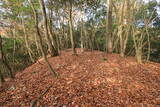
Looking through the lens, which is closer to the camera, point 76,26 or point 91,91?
point 91,91

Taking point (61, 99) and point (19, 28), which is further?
point (19, 28)

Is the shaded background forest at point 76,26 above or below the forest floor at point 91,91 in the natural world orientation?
above

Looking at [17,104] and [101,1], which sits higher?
[101,1]

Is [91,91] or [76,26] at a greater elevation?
[76,26]

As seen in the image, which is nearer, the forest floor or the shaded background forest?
the forest floor

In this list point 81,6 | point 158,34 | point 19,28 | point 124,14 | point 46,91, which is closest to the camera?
point 46,91

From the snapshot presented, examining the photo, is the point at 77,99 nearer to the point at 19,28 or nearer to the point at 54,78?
the point at 54,78

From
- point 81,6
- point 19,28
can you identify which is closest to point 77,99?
point 81,6

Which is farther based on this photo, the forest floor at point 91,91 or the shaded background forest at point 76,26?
the shaded background forest at point 76,26

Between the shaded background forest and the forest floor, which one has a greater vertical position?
the shaded background forest

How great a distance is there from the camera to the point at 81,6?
11.0 meters

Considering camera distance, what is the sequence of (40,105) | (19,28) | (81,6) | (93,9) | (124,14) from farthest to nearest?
(19,28) < (93,9) < (81,6) < (124,14) < (40,105)

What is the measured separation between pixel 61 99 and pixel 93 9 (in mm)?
10197

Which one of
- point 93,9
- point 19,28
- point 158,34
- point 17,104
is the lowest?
point 17,104
